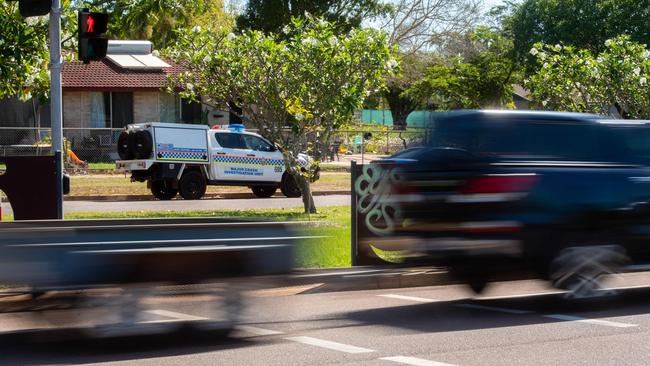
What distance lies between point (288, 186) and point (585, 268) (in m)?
18.7

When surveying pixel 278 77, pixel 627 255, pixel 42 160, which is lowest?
pixel 627 255

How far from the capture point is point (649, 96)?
85.0 ft

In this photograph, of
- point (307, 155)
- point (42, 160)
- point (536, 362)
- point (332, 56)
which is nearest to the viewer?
point (536, 362)

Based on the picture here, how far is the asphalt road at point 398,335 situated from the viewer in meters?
7.58

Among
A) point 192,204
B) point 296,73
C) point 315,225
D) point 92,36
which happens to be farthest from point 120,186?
point 315,225

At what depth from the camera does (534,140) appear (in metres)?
9.66

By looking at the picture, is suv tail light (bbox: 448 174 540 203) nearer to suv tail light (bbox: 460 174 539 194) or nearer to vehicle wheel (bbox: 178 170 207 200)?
suv tail light (bbox: 460 174 539 194)

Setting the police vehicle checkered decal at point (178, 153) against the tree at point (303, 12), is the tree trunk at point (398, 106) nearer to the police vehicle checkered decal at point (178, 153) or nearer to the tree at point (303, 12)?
the tree at point (303, 12)

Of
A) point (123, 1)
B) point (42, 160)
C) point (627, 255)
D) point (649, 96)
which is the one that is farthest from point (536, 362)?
point (649, 96)

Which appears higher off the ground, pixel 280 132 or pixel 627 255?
pixel 280 132

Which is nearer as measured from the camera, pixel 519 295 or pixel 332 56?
pixel 519 295

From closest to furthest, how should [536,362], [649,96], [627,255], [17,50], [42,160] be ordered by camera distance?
[536,362] < [627,255] < [42,160] < [17,50] < [649,96]

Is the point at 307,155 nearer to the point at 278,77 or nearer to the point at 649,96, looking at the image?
the point at 278,77

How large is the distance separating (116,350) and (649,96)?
70.3 ft
